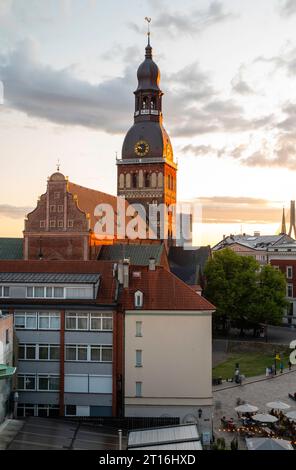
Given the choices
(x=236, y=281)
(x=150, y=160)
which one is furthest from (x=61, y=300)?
(x=150, y=160)

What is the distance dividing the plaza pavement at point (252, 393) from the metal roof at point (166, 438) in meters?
7.30

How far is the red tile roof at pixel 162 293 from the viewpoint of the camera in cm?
4144

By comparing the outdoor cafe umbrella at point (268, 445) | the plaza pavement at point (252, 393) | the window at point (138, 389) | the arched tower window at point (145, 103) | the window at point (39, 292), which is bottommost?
the plaza pavement at point (252, 393)

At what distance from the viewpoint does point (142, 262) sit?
75188 mm

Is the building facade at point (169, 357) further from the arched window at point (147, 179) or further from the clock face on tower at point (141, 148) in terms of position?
the clock face on tower at point (141, 148)

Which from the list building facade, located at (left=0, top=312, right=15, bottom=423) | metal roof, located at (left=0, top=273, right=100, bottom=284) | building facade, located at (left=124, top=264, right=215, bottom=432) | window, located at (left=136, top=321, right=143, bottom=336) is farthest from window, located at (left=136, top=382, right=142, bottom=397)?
building facade, located at (left=0, top=312, right=15, bottom=423)

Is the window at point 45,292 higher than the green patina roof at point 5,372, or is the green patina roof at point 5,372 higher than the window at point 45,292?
the window at point 45,292

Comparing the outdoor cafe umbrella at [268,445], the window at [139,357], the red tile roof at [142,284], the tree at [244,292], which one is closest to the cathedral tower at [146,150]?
the tree at [244,292]

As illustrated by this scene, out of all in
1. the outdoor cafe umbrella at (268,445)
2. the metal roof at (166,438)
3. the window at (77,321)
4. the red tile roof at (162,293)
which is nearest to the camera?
the metal roof at (166,438)

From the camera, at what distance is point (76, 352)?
41.6 m

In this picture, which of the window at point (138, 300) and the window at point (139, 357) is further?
the window at point (138, 300)

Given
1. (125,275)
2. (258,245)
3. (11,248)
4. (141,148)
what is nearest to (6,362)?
(125,275)

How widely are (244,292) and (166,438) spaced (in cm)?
4406
